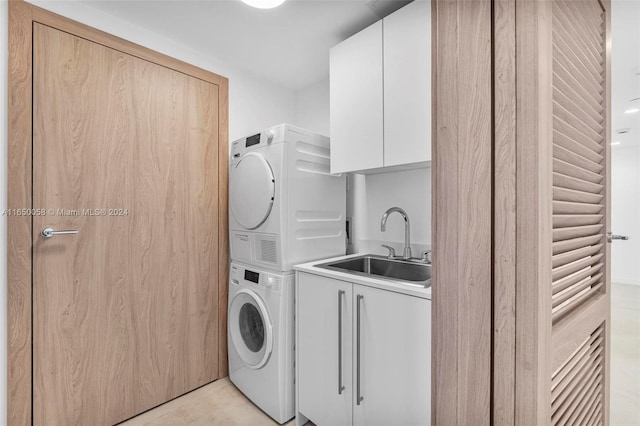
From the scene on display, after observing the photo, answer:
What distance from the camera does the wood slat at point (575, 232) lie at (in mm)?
869

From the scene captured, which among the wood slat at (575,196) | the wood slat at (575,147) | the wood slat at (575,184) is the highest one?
the wood slat at (575,147)

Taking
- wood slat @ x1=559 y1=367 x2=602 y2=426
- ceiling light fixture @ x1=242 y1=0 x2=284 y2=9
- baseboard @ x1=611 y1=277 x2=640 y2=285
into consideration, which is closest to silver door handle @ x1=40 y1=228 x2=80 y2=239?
ceiling light fixture @ x1=242 y1=0 x2=284 y2=9

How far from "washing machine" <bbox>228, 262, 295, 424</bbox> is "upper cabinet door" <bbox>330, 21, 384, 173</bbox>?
2.53ft

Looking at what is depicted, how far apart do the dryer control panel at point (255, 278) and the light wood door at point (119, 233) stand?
0.61 feet

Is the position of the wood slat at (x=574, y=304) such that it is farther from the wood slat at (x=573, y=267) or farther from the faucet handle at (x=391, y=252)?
the faucet handle at (x=391, y=252)

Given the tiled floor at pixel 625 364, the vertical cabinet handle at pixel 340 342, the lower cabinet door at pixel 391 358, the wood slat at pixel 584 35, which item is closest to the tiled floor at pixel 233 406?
the tiled floor at pixel 625 364

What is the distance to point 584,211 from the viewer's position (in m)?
1.03

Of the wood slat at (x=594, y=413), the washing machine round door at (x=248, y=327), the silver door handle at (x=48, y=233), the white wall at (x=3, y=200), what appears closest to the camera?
the wood slat at (x=594, y=413)

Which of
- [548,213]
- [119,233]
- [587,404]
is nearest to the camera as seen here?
[548,213]

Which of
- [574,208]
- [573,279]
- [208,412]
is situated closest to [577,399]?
[573,279]

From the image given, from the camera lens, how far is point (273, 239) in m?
1.81

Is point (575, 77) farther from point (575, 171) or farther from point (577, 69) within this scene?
point (575, 171)

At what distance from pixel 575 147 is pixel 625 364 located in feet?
7.69

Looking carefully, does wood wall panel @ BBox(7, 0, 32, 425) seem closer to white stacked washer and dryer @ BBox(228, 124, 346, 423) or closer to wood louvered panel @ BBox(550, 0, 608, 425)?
white stacked washer and dryer @ BBox(228, 124, 346, 423)
